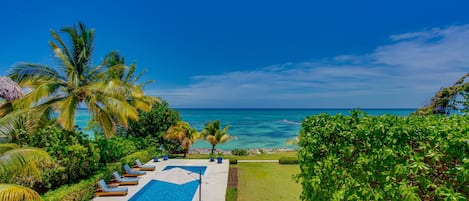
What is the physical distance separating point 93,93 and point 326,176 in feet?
36.6

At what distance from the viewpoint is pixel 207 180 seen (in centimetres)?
1389

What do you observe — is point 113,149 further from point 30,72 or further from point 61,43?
point 61,43

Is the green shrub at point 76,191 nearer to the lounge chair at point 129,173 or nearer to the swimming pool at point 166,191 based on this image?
the swimming pool at point 166,191

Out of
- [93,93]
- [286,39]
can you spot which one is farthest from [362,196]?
[286,39]

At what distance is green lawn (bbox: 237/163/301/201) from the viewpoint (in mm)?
11084

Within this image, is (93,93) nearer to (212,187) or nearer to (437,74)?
(212,187)

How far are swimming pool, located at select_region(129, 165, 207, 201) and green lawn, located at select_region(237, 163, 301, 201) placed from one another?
8.12 feet

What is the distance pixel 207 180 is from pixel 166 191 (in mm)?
2336

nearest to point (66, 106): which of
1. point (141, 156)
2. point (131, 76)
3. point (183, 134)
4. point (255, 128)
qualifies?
point (141, 156)

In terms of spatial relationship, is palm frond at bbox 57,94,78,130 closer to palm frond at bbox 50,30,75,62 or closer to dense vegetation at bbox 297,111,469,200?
palm frond at bbox 50,30,75,62

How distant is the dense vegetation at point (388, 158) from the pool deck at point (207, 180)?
7.62 meters

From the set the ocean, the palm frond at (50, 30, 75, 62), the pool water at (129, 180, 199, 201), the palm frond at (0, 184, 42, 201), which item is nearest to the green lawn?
the pool water at (129, 180, 199, 201)

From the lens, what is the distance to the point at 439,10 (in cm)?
1308

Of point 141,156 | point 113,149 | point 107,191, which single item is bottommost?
point 107,191
